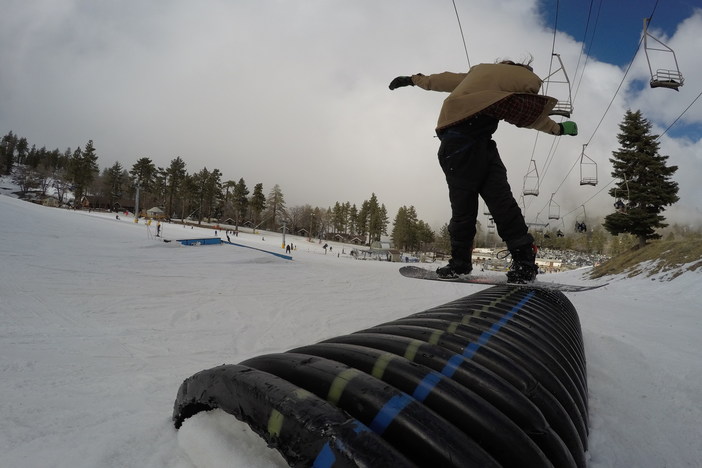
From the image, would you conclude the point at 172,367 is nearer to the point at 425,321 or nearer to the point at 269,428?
the point at 425,321

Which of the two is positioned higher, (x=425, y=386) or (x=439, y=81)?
(x=439, y=81)

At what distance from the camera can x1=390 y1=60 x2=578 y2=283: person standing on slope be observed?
2.92 m

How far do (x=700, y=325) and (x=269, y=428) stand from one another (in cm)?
891

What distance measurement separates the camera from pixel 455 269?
3.82m

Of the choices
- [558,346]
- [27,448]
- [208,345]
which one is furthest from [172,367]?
[558,346]

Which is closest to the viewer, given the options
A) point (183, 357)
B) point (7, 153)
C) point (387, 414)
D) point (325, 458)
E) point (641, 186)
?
point (325, 458)

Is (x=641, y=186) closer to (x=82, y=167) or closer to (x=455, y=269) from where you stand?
(x=455, y=269)

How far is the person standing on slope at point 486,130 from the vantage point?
292 centimetres

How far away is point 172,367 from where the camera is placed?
346 cm

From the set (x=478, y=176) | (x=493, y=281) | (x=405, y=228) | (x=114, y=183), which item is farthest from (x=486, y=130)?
(x=114, y=183)

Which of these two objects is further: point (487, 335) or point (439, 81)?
point (439, 81)

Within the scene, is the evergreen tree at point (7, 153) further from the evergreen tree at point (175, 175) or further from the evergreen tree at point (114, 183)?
the evergreen tree at point (175, 175)

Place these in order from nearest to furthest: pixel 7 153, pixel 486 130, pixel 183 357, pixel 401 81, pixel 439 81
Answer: pixel 486 130, pixel 439 81, pixel 401 81, pixel 183 357, pixel 7 153

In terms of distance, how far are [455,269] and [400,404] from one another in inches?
122
